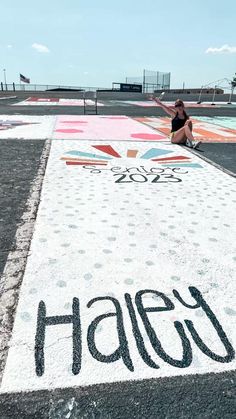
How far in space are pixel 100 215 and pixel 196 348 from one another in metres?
2.40

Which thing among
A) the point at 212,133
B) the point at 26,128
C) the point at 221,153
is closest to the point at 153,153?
the point at 221,153

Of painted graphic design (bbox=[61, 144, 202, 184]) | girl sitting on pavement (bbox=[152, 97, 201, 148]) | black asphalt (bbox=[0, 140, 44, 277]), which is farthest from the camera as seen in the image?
girl sitting on pavement (bbox=[152, 97, 201, 148])

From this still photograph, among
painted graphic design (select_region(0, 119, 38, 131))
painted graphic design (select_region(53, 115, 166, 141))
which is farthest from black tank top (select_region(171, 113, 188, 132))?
painted graphic design (select_region(0, 119, 38, 131))

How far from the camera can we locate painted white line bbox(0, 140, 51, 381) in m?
2.31

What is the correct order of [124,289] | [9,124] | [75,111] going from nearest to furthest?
[124,289], [9,124], [75,111]

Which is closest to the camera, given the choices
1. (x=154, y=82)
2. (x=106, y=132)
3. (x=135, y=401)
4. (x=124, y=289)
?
(x=135, y=401)

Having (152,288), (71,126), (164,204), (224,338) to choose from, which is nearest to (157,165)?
(164,204)

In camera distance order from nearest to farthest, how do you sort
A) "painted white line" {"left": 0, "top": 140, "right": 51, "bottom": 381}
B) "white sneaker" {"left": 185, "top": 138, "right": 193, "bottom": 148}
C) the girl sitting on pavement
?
"painted white line" {"left": 0, "top": 140, "right": 51, "bottom": 381}, the girl sitting on pavement, "white sneaker" {"left": 185, "top": 138, "right": 193, "bottom": 148}

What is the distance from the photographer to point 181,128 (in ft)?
30.3

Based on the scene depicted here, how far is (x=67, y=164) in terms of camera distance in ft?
22.7

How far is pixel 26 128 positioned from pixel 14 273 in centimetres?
979

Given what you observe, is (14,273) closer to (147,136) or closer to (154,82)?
(147,136)

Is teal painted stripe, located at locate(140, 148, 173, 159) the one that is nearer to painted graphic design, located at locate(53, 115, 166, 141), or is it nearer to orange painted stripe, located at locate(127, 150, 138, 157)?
orange painted stripe, located at locate(127, 150, 138, 157)

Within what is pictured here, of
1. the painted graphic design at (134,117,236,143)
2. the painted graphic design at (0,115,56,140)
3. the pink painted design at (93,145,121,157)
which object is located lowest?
the painted graphic design at (134,117,236,143)
